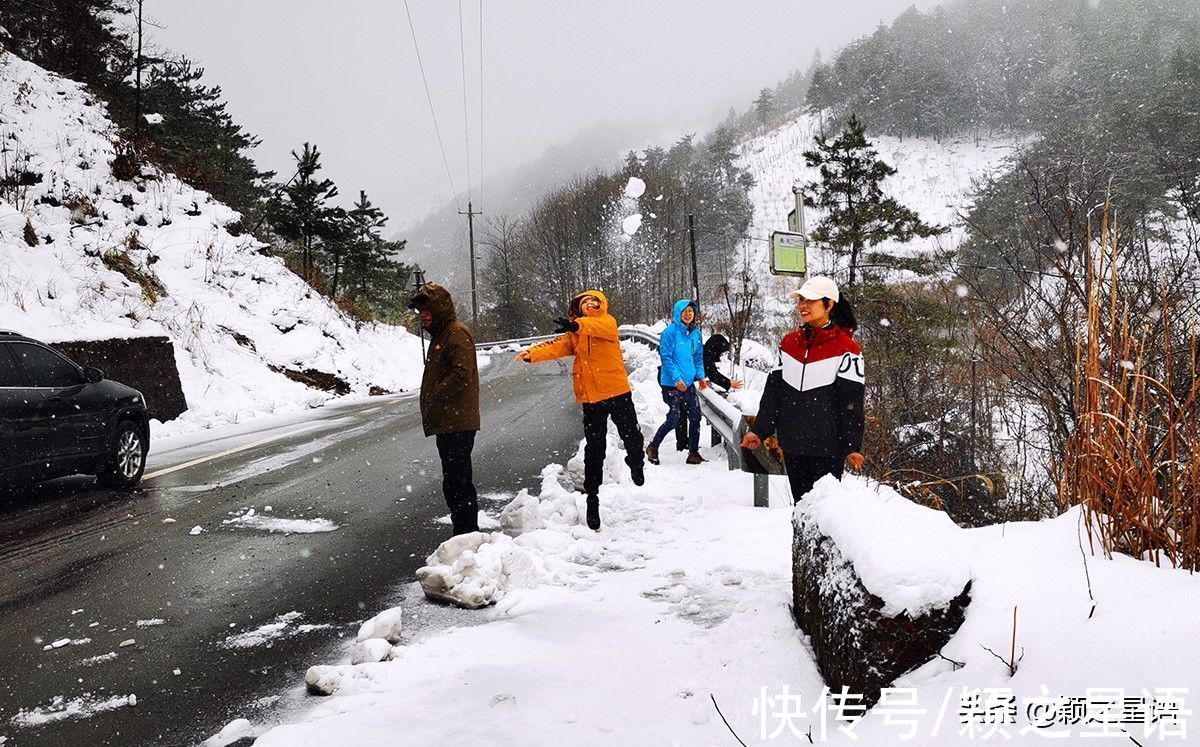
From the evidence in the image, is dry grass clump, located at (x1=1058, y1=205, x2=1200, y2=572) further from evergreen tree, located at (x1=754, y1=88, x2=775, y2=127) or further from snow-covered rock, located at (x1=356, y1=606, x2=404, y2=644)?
evergreen tree, located at (x1=754, y1=88, x2=775, y2=127)

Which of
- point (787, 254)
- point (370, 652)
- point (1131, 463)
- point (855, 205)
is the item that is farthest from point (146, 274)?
point (855, 205)

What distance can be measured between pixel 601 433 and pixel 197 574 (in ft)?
10.1

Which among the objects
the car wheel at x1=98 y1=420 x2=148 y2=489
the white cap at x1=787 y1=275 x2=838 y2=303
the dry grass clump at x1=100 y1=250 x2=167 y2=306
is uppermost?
the dry grass clump at x1=100 y1=250 x2=167 y2=306

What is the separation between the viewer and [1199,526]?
2.20 metres

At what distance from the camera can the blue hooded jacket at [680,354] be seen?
7887 mm

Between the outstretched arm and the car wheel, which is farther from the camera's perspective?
the car wheel

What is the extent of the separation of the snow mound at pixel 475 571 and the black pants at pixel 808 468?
179 centimetres

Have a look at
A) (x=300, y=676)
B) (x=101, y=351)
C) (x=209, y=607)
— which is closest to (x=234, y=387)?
(x=101, y=351)

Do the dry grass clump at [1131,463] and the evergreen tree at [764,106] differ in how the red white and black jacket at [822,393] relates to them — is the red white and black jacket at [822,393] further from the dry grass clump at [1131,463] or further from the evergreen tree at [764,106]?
the evergreen tree at [764,106]

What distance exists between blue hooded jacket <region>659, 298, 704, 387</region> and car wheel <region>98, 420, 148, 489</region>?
6.02 meters

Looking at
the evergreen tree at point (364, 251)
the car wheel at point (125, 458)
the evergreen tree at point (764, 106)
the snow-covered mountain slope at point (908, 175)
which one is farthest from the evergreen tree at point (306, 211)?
the evergreen tree at point (764, 106)

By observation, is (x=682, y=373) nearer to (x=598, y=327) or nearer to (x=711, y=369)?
(x=711, y=369)

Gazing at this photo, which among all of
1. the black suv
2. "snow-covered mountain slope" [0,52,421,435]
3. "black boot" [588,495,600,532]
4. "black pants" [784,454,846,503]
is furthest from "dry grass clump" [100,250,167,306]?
"black pants" [784,454,846,503]

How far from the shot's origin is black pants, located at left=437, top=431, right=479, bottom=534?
503 cm
